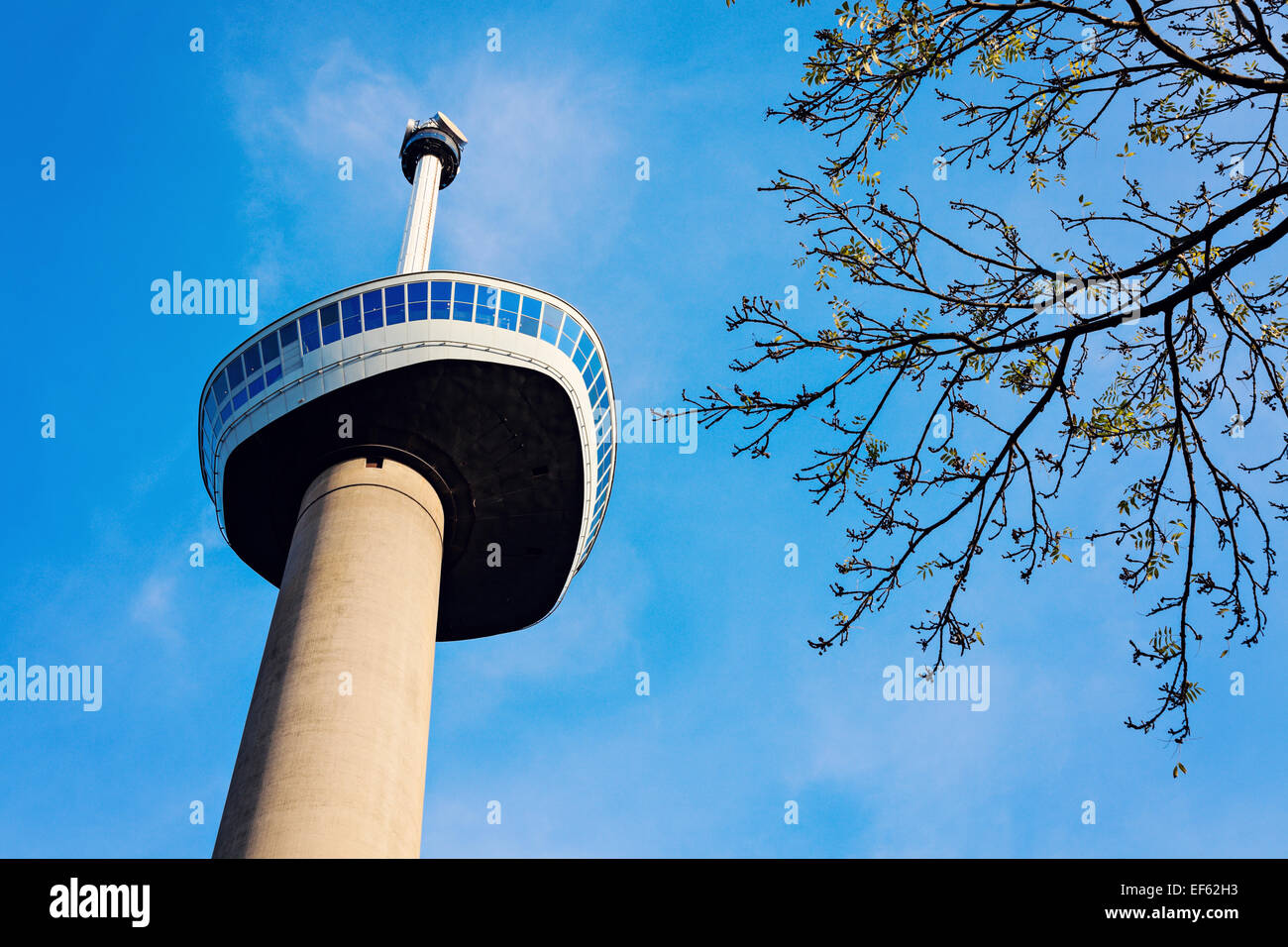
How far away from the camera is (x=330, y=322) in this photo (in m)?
36.8

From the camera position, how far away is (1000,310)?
9297 mm

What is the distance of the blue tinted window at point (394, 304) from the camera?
36625 mm

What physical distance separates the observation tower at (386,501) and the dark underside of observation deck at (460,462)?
74 mm

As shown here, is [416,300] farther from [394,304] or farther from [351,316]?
[351,316]

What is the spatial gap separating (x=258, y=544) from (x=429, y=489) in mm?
8688

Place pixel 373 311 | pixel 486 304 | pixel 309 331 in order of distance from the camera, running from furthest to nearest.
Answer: pixel 486 304, pixel 309 331, pixel 373 311

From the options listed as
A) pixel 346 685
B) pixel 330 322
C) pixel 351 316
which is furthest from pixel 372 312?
pixel 346 685

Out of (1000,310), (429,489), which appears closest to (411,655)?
(429,489)

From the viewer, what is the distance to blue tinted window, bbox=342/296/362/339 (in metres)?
36.5

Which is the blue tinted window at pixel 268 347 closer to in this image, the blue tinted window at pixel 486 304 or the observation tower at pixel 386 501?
the observation tower at pixel 386 501

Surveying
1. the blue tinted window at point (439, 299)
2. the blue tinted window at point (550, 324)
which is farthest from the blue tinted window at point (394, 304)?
the blue tinted window at point (550, 324)

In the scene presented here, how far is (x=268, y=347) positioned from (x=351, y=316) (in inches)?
138
